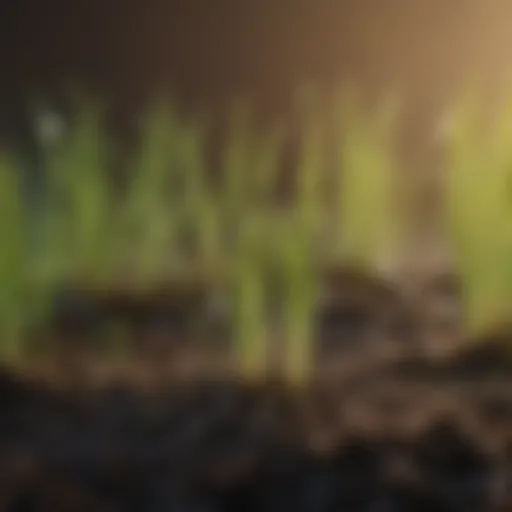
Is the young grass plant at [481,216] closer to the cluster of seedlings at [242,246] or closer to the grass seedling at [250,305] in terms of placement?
the cluster of seedlings at [242,246]

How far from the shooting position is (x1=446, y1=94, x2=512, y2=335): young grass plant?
1.24 m

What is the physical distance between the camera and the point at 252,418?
1.20 metres

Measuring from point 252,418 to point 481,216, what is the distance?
0.33 m

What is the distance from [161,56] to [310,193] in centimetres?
23

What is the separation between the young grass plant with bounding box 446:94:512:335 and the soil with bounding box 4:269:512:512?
1.2 inches

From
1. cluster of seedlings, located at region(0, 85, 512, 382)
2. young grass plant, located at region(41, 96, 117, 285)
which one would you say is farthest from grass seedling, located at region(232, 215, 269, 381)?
young grass plant, located at region(41, 96, 117, 285)

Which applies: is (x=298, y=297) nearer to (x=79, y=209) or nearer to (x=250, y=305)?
(x=250, y=305)

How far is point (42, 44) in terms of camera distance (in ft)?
4.20

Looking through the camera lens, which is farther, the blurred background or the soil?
the blurred background

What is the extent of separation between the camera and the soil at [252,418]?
116cm

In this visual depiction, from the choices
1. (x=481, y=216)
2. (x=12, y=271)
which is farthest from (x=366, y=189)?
(x=12, y=271)

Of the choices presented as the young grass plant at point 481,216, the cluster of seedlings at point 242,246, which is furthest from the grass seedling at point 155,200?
the young grass plant at point 481,216

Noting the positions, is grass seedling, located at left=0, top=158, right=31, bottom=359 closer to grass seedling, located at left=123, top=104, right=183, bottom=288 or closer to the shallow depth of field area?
the shallow depth of field area

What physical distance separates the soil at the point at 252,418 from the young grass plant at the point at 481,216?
1.2 inches
